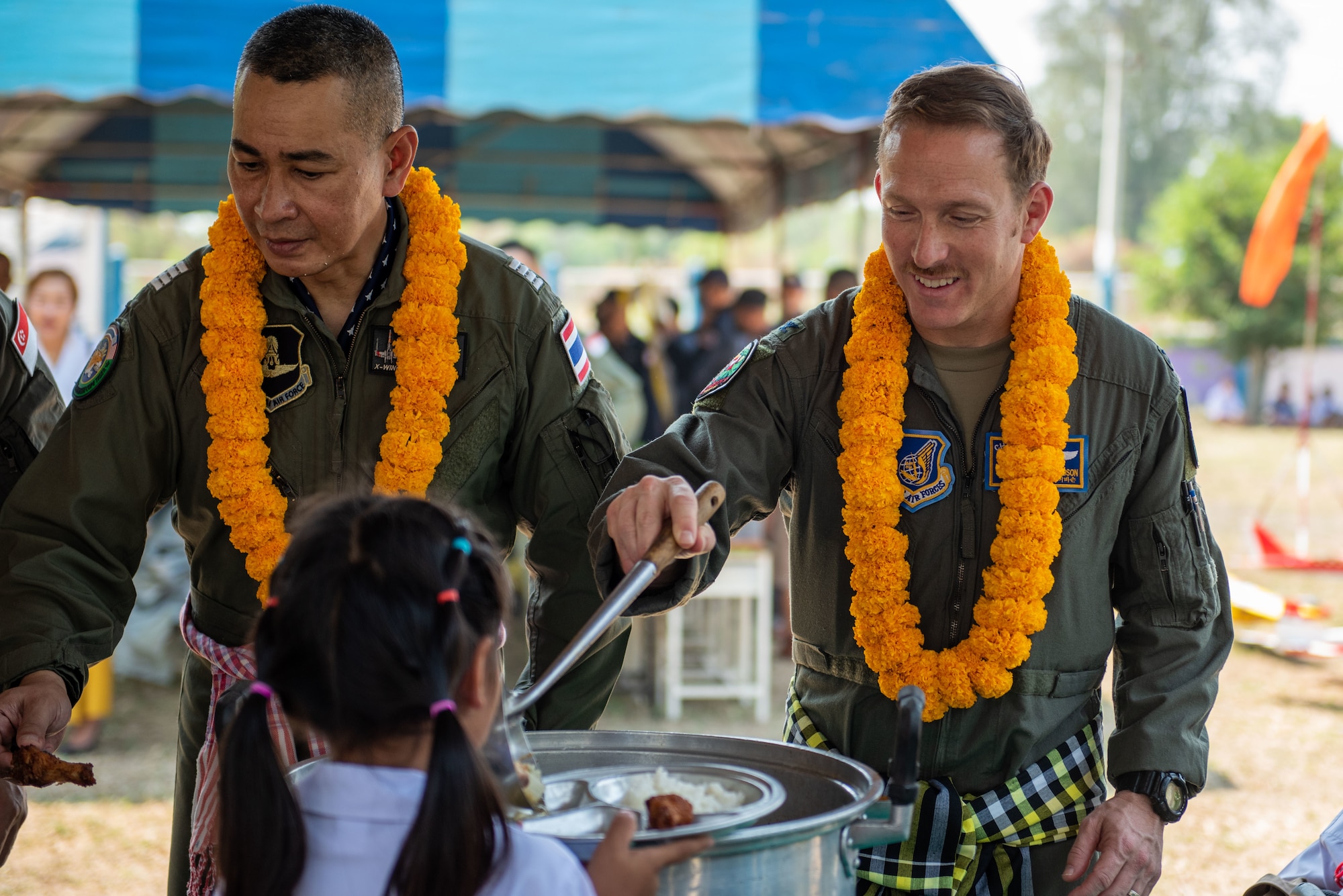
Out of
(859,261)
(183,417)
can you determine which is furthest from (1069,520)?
(859,261)

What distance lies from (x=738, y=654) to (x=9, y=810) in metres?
5.16

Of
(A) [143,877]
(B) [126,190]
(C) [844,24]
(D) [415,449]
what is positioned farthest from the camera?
(B) [126,190]

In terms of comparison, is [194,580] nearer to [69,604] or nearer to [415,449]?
[69,604]

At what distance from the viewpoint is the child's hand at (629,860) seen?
1.24 meters

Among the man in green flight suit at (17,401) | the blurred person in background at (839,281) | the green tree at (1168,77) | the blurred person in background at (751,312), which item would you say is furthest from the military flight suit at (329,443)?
the green tree at (1168,77)

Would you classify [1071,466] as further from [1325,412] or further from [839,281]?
[1325,412]

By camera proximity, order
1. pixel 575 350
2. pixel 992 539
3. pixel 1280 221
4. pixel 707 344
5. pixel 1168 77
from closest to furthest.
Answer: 1. pixel 992 539
2. pixel 575 350
3. pixel 707 344
4. pixel 1280 221
5. pixel 1168 77

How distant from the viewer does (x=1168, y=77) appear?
1933 inches

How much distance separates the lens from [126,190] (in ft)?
35.5

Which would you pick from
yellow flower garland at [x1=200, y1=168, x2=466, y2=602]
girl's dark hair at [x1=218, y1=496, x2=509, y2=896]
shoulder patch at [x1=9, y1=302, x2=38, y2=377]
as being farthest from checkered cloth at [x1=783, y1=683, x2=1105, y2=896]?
shoulder patch at [x1=9, y1=302, x2=38, y2=377]

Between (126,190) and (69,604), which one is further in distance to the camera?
(126,190)

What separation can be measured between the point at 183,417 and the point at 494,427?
1.79ft

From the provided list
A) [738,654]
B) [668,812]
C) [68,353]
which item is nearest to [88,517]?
[668,812]

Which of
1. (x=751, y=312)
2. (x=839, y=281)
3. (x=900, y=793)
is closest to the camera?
(x=900, y=793)
